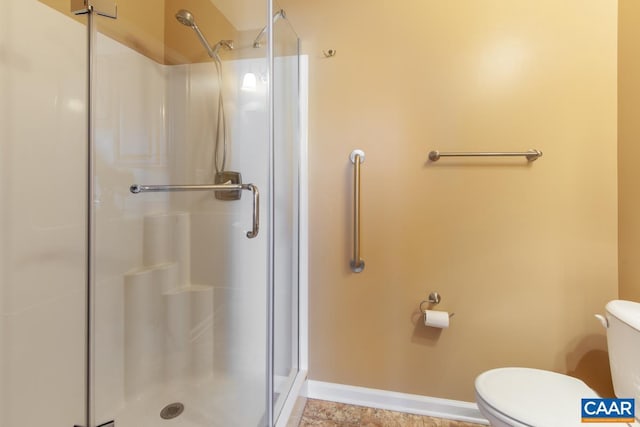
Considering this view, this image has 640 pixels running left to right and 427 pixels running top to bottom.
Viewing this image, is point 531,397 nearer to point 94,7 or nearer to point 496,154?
point 496,154

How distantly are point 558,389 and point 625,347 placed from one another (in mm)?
271

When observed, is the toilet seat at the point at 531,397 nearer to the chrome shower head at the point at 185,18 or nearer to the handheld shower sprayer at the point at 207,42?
the handheld shower sprayer at the point at 207,42

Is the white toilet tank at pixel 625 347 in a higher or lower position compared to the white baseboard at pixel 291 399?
higher

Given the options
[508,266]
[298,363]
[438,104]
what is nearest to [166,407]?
[298,363]

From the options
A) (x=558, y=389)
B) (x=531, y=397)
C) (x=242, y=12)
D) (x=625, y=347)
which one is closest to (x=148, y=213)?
(x=242, y=12)

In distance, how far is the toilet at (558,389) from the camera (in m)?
0.91

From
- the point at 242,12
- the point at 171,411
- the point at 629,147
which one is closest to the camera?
the point at 629,147

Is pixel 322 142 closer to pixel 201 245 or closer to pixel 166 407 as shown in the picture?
pixel 201 245

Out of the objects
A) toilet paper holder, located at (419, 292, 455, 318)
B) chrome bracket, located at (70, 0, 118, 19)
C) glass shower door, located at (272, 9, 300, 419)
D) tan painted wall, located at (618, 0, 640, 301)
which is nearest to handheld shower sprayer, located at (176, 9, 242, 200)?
glass shower door, located at (272, 9, 300, 419)

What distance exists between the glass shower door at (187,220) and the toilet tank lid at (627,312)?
137 cm

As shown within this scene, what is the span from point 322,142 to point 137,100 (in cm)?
90

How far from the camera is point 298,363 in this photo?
1542 millimetres

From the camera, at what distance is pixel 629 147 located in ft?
3.87

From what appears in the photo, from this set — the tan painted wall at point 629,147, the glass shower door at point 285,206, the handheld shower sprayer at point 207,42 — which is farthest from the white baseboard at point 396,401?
the handheld shower sprayer at point 207,42
